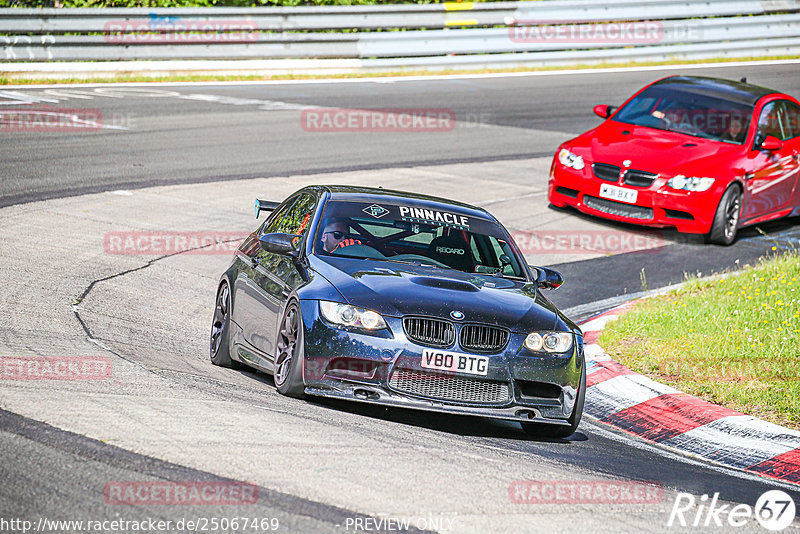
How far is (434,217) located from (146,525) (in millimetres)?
4266

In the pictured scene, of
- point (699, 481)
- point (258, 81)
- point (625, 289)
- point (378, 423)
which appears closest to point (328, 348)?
point (378, 423)

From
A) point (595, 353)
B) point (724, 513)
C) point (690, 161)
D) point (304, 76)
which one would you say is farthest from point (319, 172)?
point (724, 513)

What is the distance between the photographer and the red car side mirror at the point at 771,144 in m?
14.9

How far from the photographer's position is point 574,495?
5645mm

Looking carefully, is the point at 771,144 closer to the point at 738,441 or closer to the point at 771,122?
the point at 771,122

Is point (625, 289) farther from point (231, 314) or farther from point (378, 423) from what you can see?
point (378, 423)

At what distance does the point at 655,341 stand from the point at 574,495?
4161mm

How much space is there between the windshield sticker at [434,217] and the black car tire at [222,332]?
4.74 ft

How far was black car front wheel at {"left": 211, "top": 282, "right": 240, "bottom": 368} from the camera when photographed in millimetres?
8312

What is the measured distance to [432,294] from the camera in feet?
23.5

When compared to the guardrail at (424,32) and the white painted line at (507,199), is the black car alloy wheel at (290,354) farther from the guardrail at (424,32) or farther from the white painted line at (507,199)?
the guardrail at (424,32)

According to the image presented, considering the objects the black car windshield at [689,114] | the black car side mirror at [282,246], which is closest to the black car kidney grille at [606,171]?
the black car windshield at [689,114]

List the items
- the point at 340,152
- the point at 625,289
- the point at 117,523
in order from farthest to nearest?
1. the point at 340,152
2. the point at 625,289
3. the point at 117,523

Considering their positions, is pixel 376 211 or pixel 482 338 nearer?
pixel 482 338
